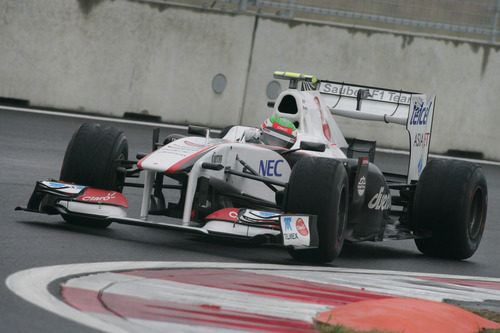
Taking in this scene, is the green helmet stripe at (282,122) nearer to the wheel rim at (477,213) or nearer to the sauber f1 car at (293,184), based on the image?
the sauber f1 car at (293,184)

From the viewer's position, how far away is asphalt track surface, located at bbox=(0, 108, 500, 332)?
230 inches

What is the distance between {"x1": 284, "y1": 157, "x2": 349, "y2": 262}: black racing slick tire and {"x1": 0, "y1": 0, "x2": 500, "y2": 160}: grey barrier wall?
1027 cm

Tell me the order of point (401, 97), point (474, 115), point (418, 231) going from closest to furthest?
point (418, 231)
point (401, 97)
point (474, 115)

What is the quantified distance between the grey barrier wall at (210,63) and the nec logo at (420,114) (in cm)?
773

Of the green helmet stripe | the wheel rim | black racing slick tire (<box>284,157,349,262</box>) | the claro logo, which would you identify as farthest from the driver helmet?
the wheel rim

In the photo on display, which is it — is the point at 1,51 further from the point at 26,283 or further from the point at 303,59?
the point at 26,283

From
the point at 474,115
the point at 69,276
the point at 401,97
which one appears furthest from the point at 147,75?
the point at 69,276

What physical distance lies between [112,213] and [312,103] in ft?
8.83

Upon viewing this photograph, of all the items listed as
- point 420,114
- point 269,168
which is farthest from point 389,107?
point 269,168

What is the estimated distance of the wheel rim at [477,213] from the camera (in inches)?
428

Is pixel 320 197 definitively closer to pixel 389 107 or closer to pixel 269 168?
pixel 269 168

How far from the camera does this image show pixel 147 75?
18922 millimetres

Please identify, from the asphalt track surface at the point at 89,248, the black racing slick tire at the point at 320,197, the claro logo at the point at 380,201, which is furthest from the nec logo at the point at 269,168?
the claro logo at the point at 380,201

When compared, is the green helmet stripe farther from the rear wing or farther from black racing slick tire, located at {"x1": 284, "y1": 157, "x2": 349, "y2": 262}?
black racing slick tire, located at {"x1": 284, "y1": 157, "x2": 349, "y2": 262}
